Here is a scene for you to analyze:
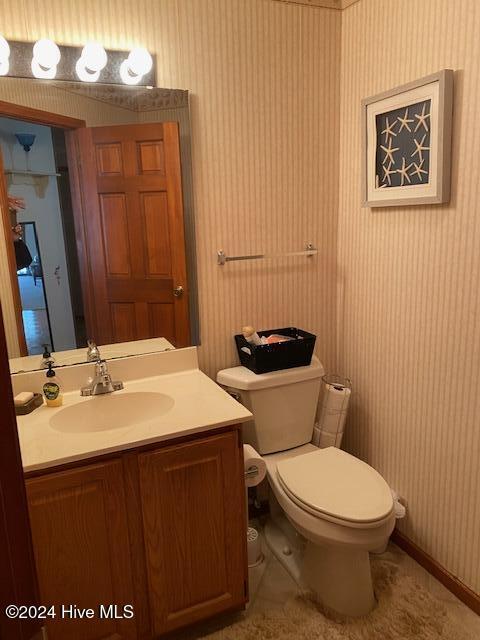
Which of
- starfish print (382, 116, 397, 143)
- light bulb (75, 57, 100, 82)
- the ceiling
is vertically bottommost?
starfish print (382, 116, 397, 143)

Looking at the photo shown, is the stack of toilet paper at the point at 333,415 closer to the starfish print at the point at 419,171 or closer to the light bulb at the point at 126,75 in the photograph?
the starfish print at the point at 419,171

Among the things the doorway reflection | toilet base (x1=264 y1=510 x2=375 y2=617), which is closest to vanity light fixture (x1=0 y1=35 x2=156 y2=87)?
the doorway reflection

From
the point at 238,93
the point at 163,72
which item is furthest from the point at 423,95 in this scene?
the point at 163,72

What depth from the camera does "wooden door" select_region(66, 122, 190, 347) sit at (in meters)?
1.79

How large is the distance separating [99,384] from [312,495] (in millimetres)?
869

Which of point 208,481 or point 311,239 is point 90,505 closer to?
point 208,481

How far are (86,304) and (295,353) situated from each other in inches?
34.2

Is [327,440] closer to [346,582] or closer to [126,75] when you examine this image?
[346,582]

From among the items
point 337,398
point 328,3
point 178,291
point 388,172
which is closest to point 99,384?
point 178,291

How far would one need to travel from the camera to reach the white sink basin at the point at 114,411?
169 cm

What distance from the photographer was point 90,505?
1.40m

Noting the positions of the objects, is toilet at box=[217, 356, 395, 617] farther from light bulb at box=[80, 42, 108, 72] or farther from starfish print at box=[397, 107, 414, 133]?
light bulb at box=[80, 42, 108, 72]

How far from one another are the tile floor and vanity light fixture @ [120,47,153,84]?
6.49 ft

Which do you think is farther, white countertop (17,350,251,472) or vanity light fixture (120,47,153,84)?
vanity light fixture (120,47,153,84)
